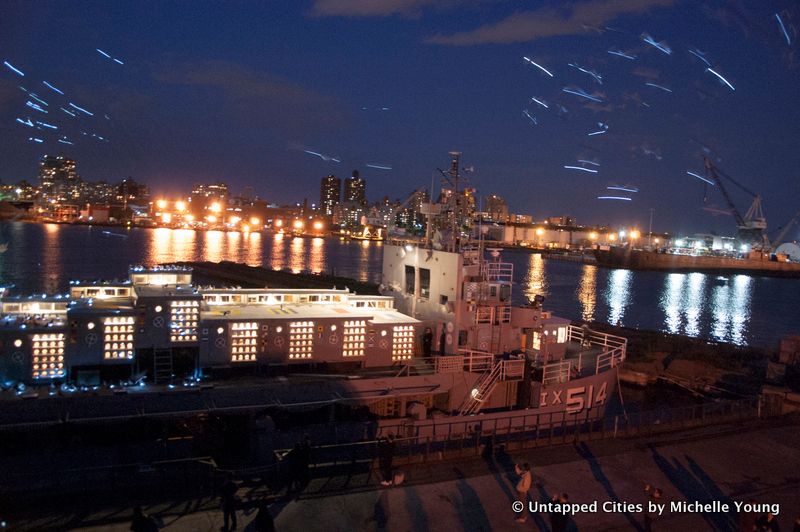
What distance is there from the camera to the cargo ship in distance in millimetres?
134375

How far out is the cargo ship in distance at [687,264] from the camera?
134375 millimetres

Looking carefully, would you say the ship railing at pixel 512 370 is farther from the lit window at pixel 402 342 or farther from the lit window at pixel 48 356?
the lit window at pixel 48 356

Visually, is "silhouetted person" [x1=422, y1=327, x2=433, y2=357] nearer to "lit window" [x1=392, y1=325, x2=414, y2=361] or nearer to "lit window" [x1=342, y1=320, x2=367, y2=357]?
"lit window" [x1=392, y1=325, x2=414, y2=361]

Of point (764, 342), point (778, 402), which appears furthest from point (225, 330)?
point (764, 342)

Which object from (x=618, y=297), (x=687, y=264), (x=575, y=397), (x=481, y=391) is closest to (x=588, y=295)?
(x=618, y=297)

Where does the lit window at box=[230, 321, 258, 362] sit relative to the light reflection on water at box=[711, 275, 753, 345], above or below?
above

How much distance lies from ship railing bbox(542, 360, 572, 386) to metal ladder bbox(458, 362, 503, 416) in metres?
1.52

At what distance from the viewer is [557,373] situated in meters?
17.0

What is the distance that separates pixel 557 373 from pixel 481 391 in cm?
287

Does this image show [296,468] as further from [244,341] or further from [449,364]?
[449,364]

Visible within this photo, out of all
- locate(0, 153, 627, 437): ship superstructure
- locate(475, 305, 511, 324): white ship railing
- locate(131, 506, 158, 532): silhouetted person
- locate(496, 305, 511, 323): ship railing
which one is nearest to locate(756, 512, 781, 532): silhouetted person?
locate(0, 153, 627, 437): ship superstructure

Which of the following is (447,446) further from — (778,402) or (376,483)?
(778,402)

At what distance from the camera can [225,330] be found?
14.3 m

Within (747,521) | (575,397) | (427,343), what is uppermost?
(427,343)
